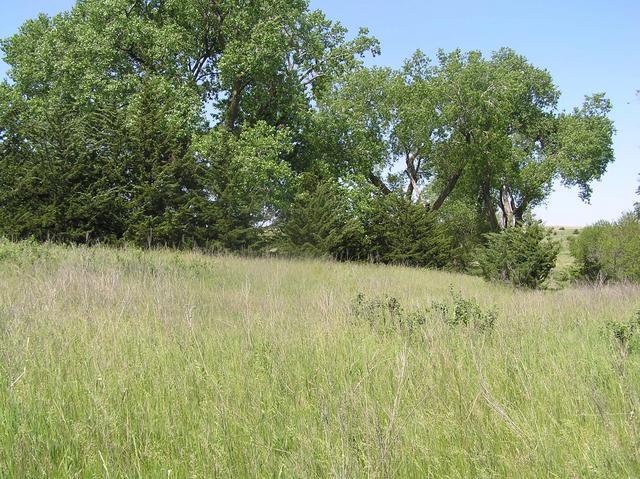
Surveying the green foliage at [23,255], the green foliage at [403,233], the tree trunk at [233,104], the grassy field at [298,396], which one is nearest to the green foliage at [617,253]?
the green foliage at [403,233]

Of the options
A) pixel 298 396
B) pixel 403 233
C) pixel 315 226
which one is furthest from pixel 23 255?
pixel 403 233

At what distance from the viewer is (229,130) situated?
2184 centimetres

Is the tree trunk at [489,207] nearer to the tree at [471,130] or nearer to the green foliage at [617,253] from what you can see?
the tree at [471,130]

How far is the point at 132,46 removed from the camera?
2080 cm

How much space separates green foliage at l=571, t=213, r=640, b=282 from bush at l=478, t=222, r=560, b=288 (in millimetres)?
2501

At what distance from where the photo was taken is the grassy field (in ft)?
7.98

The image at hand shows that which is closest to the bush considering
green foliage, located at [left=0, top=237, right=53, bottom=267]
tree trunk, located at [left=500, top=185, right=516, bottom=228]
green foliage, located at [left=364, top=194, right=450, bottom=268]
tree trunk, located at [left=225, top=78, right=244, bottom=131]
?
green foliage, located at [left=364, top=194, right=450, bottom=268]

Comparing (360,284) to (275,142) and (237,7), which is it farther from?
(237,7)

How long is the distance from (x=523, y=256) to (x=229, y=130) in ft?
43.2

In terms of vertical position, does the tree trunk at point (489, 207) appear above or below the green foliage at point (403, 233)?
above

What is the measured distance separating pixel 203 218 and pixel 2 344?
1469 cm

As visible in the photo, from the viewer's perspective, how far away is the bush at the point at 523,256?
15.3m

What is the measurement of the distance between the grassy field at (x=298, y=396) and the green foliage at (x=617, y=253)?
46.8 ft

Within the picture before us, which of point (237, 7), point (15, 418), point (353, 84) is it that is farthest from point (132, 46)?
point (15, 418)
